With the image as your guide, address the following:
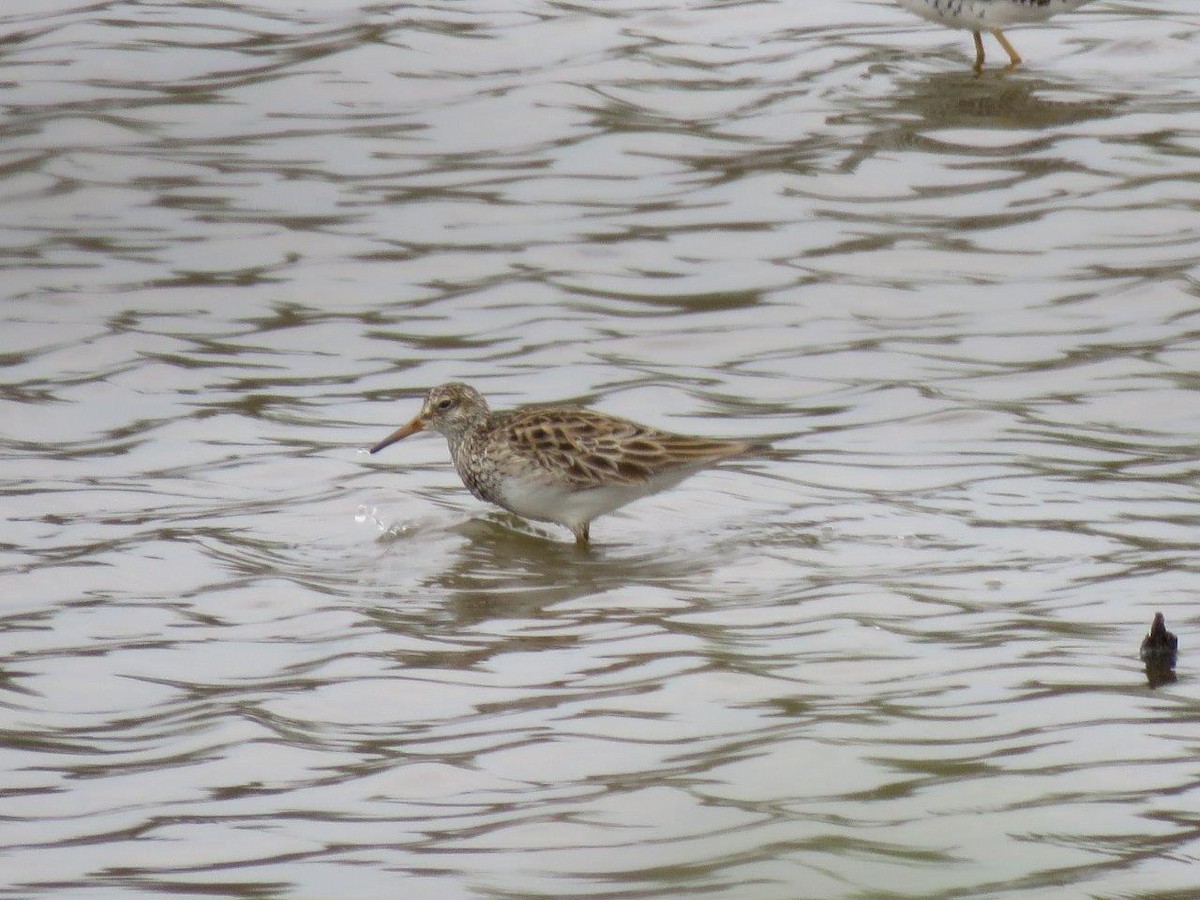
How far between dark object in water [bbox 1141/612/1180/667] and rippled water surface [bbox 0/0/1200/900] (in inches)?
3.7

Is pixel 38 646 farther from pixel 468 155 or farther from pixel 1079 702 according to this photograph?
pixel 468 155

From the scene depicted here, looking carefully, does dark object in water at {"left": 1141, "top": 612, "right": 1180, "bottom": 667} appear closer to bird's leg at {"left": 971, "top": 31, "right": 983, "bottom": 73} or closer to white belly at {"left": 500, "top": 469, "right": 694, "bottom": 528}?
white belly at {"left": 500, "top": 469, "right": 694, "bottom": 528}

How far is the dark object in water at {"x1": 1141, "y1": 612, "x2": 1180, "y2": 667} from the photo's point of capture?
6.58 meters

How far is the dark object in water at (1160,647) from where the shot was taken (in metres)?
6.58

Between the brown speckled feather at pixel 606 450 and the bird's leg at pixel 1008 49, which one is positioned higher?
the bird's leg at pixel 1008 49

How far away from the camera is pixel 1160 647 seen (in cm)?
659

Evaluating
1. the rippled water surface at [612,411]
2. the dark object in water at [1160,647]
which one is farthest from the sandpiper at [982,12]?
the dark object in water at [1160,647]

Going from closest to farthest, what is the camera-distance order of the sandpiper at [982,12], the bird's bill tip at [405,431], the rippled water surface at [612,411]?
the rippled water surface at [612,411] → the bird's bill tip at [405,431] → the sandpiper at [982,12]

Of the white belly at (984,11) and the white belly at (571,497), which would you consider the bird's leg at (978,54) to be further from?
the white belly at (571,497)

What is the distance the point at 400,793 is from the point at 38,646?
7.09ft

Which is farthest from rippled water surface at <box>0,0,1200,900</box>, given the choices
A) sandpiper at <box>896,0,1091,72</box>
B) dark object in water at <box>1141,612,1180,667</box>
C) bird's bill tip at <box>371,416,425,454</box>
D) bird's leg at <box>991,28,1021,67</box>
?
sandpiper at <box>896,0,1091,72</box>

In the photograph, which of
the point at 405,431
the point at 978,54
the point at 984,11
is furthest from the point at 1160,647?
the point at 978,54

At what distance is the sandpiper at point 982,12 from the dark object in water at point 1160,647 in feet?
33.9

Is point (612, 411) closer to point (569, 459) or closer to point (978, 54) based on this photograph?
point (569, 459)
